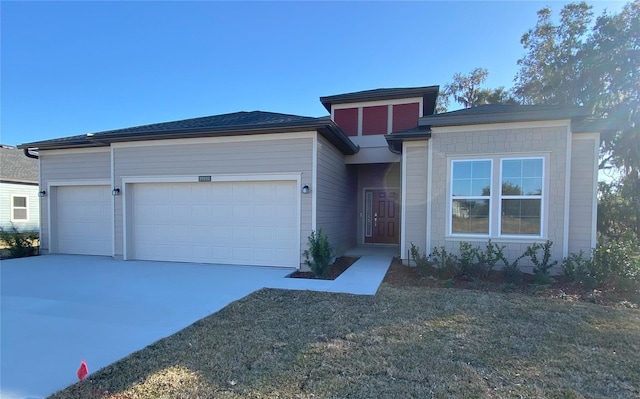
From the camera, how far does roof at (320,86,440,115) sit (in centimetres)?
1070

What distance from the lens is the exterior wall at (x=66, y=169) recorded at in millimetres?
9734

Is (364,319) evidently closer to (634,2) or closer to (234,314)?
(234,314)

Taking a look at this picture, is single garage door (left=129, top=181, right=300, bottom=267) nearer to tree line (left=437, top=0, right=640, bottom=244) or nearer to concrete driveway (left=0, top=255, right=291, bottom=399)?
concrete driveway (left=0, top=255, right=291, bottom=399)

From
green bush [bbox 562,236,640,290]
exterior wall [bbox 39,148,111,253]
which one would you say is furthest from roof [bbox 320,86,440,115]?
exterior wall [bbox 39,148,111,253]

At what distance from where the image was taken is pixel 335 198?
9.48 m

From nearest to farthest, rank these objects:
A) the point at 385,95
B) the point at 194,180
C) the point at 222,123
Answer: the point at 194,180 < the point at 222,123 < the point at 385,95

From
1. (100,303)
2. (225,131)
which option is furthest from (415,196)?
(100,303)

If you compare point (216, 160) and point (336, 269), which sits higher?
point (216, 160)

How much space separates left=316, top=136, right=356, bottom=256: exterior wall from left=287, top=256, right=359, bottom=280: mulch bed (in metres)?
0.48

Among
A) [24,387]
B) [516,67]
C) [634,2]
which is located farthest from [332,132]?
[516,67]

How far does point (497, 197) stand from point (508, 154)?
1003 millimetres

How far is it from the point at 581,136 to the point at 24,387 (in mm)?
9903

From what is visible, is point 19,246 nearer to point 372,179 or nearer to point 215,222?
point 215,222

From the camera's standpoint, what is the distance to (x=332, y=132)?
26.3 feet
